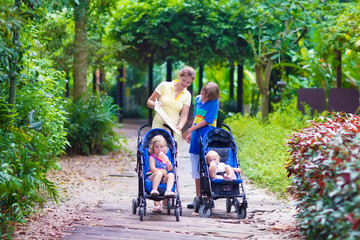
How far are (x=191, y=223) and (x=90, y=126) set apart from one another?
5.85m

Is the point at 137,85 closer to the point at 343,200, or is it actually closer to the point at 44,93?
the point at 44,93

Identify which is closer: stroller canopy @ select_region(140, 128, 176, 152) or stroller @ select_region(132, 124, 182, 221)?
stroller @ select_region(132, 124, 182, 221)

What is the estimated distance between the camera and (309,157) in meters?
4.33

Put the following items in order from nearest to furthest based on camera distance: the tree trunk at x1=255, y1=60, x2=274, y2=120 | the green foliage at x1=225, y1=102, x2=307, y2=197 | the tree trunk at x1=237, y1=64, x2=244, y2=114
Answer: the green foliage at x1=225, y1=102, x2=307, y2=197 < the tree trunk at x1=255, y1=60, x2=274, y2=120 < the tree trunk at x1=237, y1=64, x2=244, y2=114

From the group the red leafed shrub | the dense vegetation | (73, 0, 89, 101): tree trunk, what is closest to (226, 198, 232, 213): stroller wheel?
the dense vegetation

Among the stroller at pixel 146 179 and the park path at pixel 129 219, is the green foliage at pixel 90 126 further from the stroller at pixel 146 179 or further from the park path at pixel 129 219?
the stroller at pixel 146 179

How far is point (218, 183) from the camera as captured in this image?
5703mm

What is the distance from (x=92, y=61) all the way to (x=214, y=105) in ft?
21.8

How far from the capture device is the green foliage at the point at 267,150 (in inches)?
293

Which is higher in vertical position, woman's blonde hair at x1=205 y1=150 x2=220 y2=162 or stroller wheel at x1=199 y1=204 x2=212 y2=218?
woman's blonde hair at x1=205 y1=150 x2=220 y2=162

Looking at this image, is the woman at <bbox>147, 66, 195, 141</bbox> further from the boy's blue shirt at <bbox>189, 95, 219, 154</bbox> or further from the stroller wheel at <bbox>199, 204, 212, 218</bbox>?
the stroller wheel at <bbox>199, 204, 212, 218</bbox>

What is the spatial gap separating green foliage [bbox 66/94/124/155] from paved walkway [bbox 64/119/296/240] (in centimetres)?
365

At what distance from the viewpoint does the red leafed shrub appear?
2.94m

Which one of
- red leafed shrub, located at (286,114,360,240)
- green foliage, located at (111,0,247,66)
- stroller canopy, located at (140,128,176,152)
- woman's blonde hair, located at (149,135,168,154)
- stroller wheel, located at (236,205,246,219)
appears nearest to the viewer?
red leafed shrub, located at (286,114,360,240)
